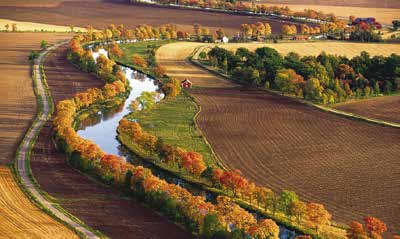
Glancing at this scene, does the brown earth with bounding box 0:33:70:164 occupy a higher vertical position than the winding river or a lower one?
higher

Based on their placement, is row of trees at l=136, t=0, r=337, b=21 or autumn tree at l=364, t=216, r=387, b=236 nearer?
autumn tree at l=364, t=216, r=387, b=236

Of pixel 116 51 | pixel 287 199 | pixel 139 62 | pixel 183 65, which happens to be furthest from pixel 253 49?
pixel 287 199

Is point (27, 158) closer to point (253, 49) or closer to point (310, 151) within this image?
point (310, 151)

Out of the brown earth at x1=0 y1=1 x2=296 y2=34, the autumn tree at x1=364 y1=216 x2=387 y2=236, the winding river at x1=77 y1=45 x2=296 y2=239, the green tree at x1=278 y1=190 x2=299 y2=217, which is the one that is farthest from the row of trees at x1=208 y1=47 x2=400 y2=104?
the brown earth at x1=0 y1=1 x2=296 y2=34

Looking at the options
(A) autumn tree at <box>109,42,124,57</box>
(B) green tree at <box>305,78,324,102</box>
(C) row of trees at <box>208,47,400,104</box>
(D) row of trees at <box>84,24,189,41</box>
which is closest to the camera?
(B) green tree at <box>305,78,324,102</box>

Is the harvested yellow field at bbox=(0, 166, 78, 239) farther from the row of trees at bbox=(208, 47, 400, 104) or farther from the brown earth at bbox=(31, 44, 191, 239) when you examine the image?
the row of trees at bbox=(208, 47, 400, 104)

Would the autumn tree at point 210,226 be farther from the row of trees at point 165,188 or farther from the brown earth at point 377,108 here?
the brown earth at point 377,108

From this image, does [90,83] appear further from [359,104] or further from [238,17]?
[238,17]
